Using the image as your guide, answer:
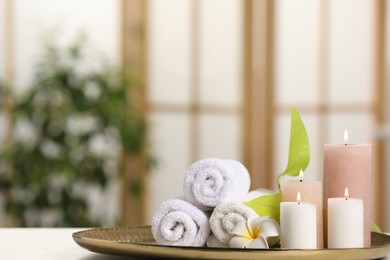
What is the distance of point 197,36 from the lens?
372 centimetres

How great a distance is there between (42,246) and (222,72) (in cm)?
262

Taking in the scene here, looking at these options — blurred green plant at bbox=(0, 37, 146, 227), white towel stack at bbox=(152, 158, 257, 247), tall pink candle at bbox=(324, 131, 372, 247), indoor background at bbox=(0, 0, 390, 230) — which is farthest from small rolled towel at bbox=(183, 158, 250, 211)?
indoor background at bbox=(0, 0, 390, 230)

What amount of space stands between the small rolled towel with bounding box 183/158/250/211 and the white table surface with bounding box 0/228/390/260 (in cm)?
12

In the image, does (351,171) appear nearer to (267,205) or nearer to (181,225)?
(267,205)

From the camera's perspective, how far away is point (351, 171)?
1.02m

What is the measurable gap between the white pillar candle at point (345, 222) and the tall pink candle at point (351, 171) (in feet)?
0.14

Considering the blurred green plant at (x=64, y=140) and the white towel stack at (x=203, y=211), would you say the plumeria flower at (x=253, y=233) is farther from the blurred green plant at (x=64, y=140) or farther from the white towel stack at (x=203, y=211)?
the blurred green plant at (x=64, y=140)

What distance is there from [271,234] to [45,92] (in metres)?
2.56

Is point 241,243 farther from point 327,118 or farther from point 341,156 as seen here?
point 327,118

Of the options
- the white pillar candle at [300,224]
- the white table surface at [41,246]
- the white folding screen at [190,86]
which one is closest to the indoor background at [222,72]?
the white folding screen at [190,86]

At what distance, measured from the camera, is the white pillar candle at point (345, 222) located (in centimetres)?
97

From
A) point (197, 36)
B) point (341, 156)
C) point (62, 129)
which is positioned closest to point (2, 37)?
point (62, 129)

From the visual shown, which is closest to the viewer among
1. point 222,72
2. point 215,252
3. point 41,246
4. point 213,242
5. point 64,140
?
point 215,252

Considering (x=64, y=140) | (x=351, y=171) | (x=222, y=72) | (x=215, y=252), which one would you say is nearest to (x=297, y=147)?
(x=351, y=171)
